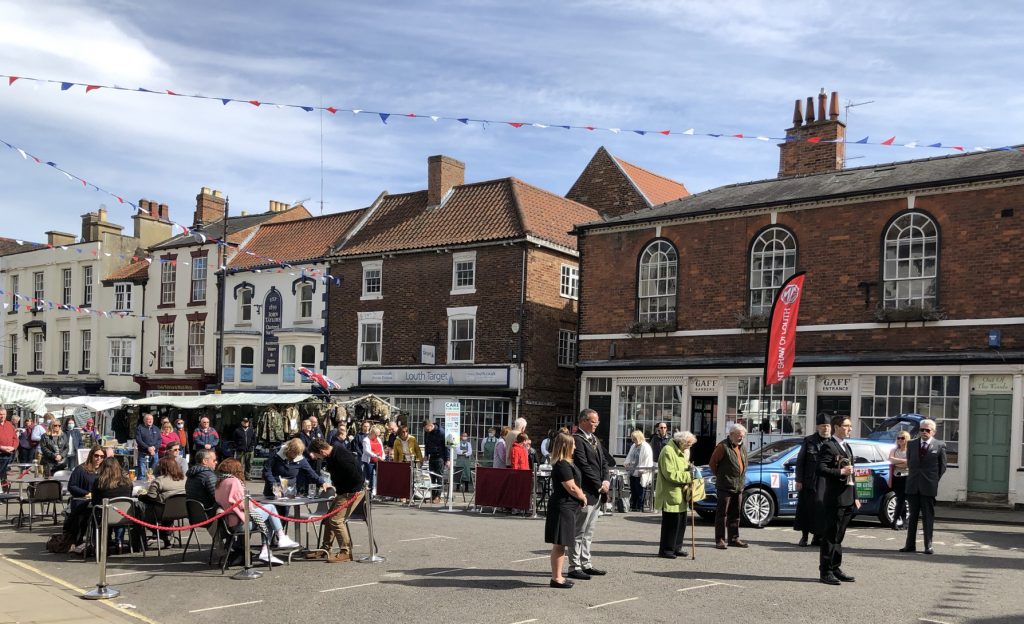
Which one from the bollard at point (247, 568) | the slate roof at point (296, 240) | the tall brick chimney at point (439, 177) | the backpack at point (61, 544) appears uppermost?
the tall brick chimney at point (439, 177)

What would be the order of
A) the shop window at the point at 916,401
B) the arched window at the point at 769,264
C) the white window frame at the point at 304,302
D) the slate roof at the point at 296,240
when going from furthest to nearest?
the slate roof at the point at 296,240
the white window frame at the point at 304,302
the arched window at the point at 769,264
the shop window at the point at 916,401

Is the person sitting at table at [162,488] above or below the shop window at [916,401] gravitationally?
below

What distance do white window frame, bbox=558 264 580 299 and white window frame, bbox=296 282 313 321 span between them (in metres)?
9.86

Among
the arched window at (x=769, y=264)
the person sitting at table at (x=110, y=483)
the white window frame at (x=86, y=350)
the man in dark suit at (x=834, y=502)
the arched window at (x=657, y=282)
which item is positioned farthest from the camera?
the white window frame at (x=86, y=350)

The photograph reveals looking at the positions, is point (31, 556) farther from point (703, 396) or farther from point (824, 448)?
point (703, 396)

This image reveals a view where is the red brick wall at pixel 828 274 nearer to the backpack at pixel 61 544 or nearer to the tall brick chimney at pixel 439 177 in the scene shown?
the tall brick chimney at pixel 439 177

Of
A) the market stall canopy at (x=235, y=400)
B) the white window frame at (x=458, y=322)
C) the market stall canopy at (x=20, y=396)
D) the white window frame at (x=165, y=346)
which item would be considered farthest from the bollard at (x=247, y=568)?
the white window frame at (x=165, y=346)

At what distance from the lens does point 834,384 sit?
22656 mm

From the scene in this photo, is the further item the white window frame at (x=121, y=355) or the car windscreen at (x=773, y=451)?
the white window frame at (x=121, y=355)

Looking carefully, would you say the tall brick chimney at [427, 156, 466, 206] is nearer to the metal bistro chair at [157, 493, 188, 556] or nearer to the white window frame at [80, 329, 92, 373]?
the white window frame at [80, 329, 92, 373]

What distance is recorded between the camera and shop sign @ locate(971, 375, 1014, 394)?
66.8 ft

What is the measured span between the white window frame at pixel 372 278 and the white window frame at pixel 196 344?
9.19 m

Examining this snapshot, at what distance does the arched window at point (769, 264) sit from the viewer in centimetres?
2380

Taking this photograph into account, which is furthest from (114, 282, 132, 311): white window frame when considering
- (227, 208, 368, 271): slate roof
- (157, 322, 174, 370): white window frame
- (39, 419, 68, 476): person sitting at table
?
(39, 419, 68, 476): person sitting at table
